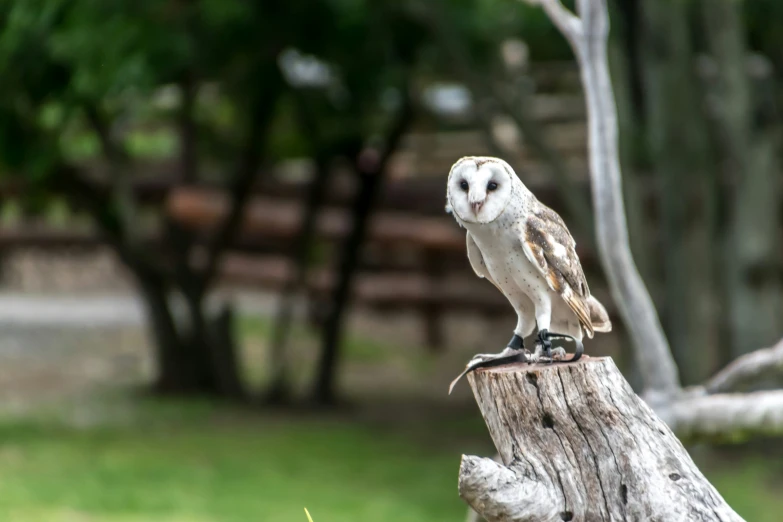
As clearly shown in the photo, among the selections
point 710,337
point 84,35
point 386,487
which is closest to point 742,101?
point 710,337

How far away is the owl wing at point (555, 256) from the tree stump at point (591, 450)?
22cm

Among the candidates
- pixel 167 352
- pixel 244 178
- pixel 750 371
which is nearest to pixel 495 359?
pixel 750 371

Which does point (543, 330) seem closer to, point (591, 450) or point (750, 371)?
point (591, 450)

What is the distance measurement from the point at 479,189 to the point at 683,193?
17.7ft

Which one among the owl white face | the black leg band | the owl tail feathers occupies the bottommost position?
the black leg band

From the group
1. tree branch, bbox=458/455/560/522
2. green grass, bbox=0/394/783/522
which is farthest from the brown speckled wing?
green grass, bbox=0/394/783/522

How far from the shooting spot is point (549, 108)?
1201 centimetres

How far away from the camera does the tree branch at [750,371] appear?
11.7ft

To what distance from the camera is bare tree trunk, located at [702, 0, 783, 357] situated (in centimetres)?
700

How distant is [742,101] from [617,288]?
3.83m

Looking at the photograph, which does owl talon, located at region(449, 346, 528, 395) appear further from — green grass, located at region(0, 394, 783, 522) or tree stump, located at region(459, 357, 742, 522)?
green grass, located at region(0, 394, 783, 522)

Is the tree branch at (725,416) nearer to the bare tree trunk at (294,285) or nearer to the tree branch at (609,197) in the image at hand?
the tree branch at (609,197)

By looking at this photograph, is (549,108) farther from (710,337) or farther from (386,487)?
(386,487)

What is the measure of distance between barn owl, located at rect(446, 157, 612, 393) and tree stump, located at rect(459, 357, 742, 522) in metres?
0.10
